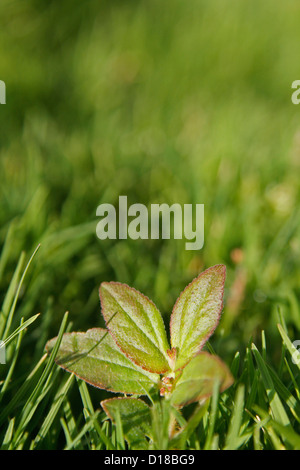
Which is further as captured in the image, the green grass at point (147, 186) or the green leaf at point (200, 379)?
the green grass at point (147, 186)

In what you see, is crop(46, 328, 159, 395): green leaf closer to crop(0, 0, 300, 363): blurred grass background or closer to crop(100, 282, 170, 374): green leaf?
crop(100, 282, 170, 374): green leaf

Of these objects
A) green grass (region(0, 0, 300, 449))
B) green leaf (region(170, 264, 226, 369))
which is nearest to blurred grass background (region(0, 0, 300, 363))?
green grass (region(0, 0, 300, 449))

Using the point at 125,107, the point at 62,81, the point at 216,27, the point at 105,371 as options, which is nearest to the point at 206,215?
the point at 105,371

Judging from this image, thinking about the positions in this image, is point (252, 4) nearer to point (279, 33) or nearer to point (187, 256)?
point (279, 33)

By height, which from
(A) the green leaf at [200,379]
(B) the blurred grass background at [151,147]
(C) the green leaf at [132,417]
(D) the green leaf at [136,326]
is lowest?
(C) the green leaf at [132,417]

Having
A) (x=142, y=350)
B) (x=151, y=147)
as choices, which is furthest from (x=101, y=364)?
(x=151, y=147)

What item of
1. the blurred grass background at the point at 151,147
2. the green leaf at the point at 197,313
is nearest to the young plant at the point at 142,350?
the green leaf at the point at 197,313

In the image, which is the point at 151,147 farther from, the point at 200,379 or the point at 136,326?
the point at 200,379

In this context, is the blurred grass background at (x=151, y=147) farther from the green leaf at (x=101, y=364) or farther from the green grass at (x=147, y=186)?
the green leaf at (x=101, y=364)

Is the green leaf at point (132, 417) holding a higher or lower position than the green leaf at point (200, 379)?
lower
